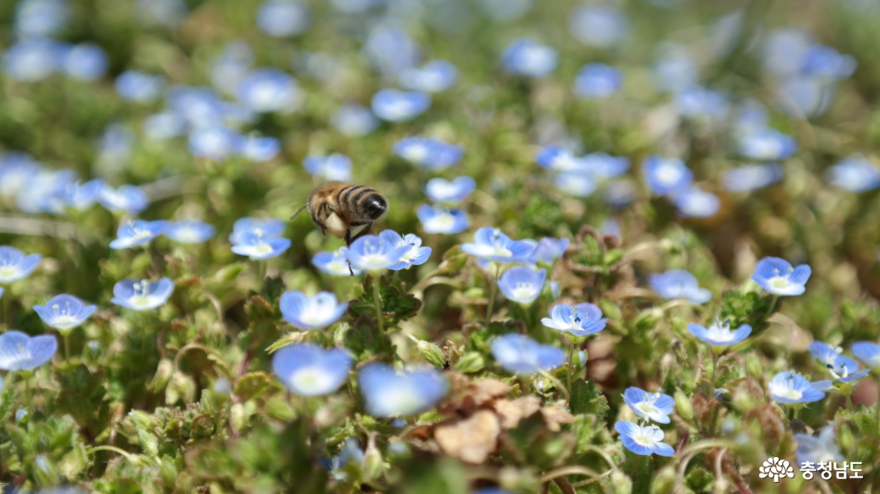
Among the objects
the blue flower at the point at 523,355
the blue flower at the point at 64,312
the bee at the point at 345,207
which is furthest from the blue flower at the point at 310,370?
the blue flower at the point at 64,312

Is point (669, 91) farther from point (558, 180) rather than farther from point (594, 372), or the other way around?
point (594, 372)

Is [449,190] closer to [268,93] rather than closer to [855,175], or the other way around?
[268,93]

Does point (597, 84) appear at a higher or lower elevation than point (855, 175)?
higher

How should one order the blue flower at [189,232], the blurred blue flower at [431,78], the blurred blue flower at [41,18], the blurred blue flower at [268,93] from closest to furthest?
the blue flower at [189,232] < the blurred blue flower at [268,93] < the blurred blue flower at [431,78] < the blurred blue flower at [41,18]

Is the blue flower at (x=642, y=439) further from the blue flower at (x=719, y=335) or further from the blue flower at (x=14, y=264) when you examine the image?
the blue flower at (x=14, y=264)

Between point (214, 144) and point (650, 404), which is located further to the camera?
point (214, 144)

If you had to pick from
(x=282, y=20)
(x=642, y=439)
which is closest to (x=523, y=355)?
(x=642, y=439)
